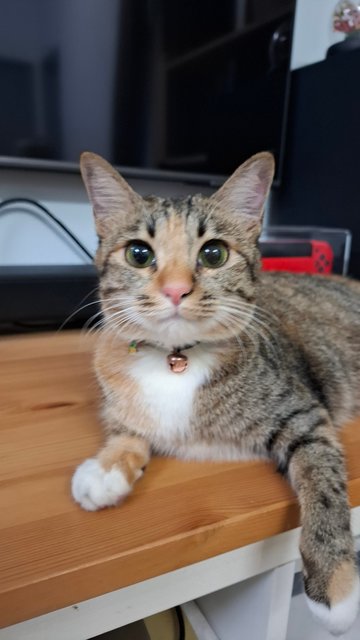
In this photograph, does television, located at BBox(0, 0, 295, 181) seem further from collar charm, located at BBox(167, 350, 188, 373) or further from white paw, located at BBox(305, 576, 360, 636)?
white paw, located at BBox(305, 576, 360, 636)

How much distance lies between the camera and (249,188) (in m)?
0.66

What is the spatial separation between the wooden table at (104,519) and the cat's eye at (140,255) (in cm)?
24

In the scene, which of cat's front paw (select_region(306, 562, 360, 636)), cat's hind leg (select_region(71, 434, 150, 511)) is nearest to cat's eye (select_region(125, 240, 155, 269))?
cat's hind leg (select_region(71, 434, 150, 511))

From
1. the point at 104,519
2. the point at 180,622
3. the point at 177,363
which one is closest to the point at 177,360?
the point at 177,363

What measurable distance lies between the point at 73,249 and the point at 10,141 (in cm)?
35

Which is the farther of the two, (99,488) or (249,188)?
(249,188)

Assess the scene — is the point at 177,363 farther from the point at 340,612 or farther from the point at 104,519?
the point at 340,612

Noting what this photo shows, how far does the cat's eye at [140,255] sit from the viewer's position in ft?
2.04

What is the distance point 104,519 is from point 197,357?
0.78 feet

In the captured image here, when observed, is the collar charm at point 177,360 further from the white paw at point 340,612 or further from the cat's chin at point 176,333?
the white paw at point 340,612

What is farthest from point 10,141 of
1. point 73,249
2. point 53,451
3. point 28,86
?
point 53,451

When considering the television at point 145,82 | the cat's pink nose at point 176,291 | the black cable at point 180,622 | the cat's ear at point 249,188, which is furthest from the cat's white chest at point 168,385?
the television at point 145,82

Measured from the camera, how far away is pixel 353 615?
0.46 metres

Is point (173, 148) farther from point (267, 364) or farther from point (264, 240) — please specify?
point (267, 364)
